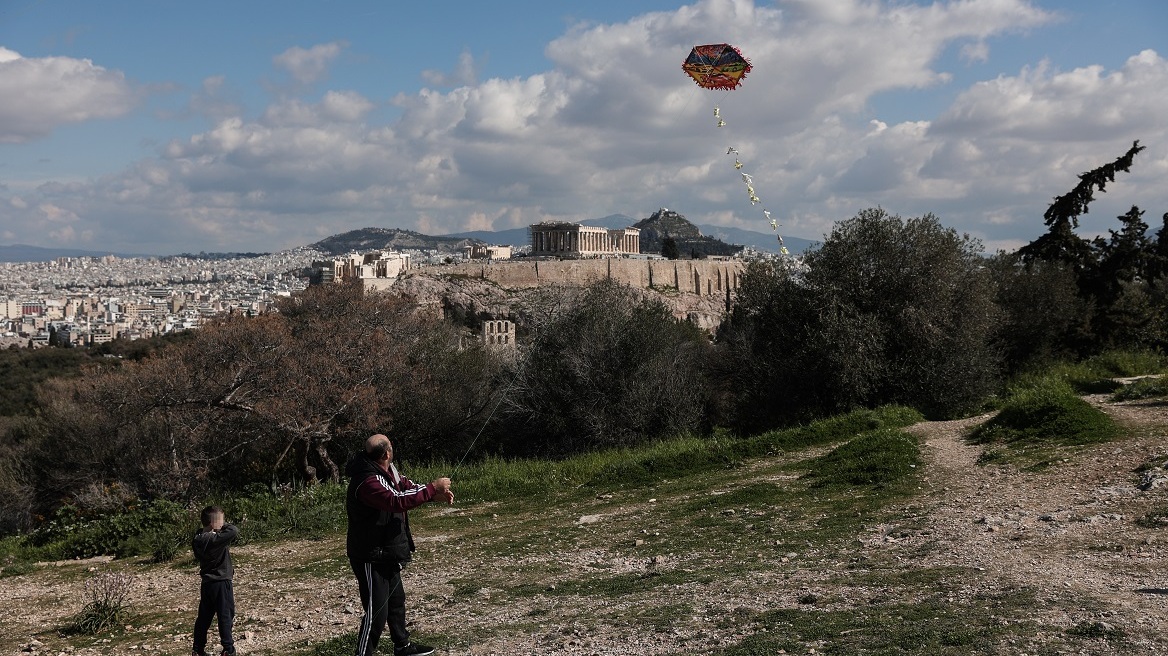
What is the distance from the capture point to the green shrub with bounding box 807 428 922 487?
980 centimetres

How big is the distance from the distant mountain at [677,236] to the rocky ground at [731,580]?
115 meters

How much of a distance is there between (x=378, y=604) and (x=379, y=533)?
423mm

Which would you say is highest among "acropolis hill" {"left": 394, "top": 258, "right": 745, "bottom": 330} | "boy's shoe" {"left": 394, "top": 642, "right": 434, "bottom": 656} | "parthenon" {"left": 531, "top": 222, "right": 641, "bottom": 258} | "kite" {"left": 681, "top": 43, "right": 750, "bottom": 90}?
"parthenon" {"left": 531, "top": 222, "right": 641, "bottom": 258}

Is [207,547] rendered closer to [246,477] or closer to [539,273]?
[246,477]

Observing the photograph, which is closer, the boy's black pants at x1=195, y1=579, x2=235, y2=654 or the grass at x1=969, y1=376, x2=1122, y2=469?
the boy's black pants at x1=195, y1=579, x2=235, y2=654

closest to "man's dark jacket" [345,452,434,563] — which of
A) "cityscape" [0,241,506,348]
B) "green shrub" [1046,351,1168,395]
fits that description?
"green shrub" [1046,351,1168,395]

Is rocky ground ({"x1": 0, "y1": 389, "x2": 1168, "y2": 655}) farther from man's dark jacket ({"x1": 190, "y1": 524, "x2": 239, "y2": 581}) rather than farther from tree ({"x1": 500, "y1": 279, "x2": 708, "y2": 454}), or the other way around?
tree ({"x1": 500, "y1": 279, "x2": 708, "y2": 454})

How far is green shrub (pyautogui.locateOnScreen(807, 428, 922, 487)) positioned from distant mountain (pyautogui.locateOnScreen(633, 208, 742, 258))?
112117 millimetres

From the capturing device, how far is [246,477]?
58.8 ft

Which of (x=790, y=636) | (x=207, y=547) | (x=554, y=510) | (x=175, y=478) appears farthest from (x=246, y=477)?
(x=790, y=636)

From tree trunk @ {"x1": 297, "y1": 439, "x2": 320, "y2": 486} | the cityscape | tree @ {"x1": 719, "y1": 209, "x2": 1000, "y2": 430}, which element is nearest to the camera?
tree @ {"x1": 719, "y1": 209, "x2": 1000, "y2": 430}

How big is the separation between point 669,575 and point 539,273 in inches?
2510

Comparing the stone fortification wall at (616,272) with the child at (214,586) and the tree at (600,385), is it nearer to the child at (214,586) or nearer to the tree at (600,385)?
the tree at (600,385)

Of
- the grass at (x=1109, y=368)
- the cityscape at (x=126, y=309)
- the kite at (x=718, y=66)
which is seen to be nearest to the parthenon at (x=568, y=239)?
the cityscape at (x=126, y=309)
